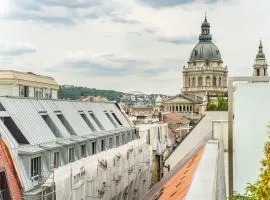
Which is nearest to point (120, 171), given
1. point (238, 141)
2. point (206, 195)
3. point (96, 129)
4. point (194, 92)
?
point (96, 129)

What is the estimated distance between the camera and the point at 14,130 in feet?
56.1

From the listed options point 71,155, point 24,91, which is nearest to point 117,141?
point 71,155

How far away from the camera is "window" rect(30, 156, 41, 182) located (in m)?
16.4

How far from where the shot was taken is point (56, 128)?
68.6 feet

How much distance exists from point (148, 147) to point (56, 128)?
1794 cm

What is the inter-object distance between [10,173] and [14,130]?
2.33 m

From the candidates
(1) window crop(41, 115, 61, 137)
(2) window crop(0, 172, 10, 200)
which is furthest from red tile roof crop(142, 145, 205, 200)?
(1) window crop(41, 115, 61, 137)

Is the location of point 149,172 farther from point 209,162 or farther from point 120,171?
point 209,162

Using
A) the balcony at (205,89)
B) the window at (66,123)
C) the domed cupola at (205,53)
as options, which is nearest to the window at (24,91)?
the window at (66,123)

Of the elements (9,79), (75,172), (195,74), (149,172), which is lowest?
(149,172)

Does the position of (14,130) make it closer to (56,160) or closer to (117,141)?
(56,160)

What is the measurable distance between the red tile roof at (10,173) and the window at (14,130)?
180 centimetres

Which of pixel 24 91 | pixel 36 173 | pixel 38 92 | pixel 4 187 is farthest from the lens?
pixel 38 92

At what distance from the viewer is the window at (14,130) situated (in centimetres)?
1702
